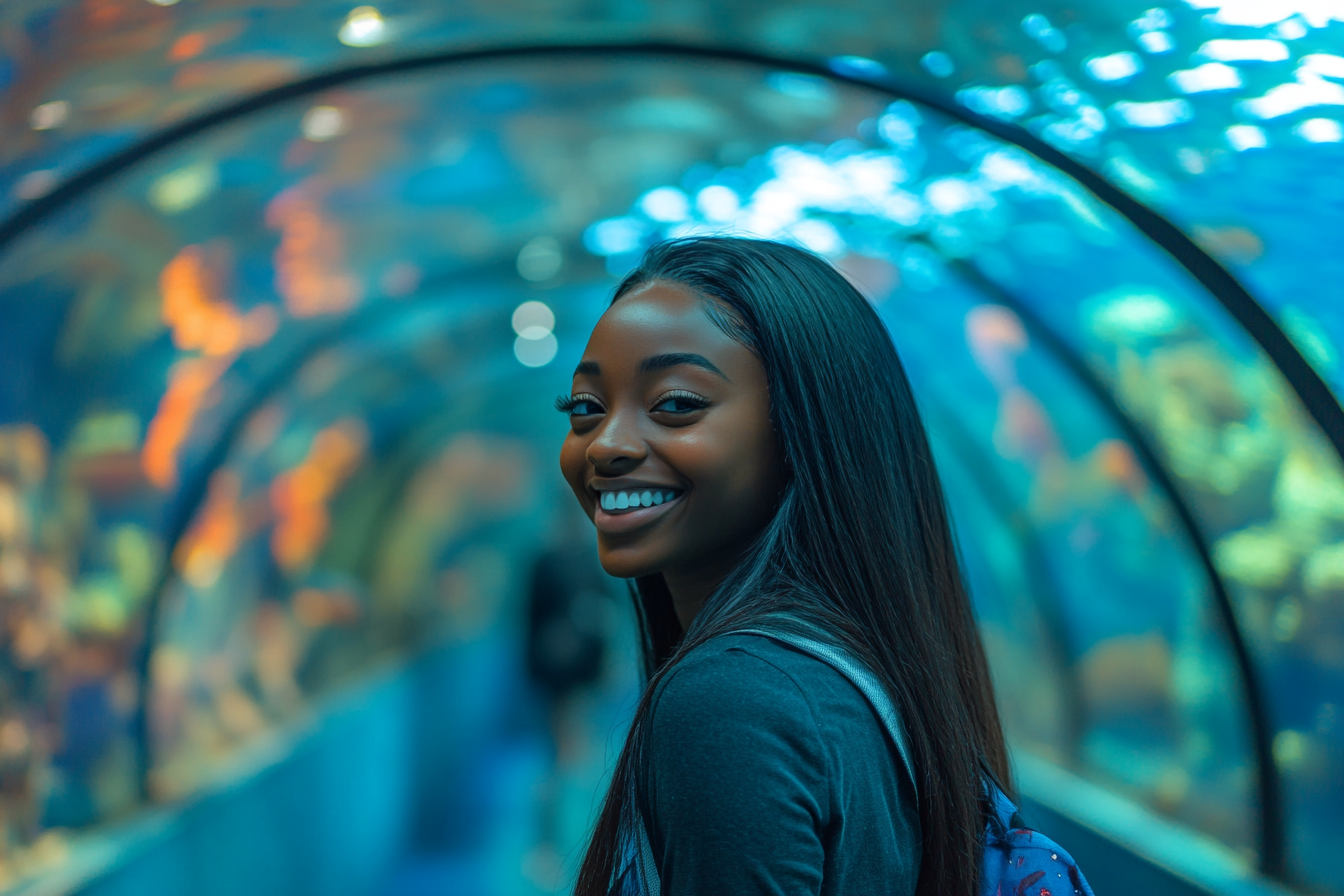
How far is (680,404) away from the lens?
1713 millimetres

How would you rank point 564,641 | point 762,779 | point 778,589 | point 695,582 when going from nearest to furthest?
point 762,779 → point 778,589 → point 695,582 → point 564,641

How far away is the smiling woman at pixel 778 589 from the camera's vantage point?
1337mm

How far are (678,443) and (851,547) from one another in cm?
31

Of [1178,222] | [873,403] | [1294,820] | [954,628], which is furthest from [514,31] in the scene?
[1294,820]

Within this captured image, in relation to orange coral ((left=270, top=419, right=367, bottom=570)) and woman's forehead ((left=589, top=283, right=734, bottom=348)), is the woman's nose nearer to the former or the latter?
woman's forehead ((left=589, top=283, right=734, bottom=348))

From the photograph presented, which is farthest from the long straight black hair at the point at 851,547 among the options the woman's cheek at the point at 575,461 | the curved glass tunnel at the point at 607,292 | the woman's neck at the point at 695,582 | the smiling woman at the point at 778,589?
the curved glass tunnel at the point at 607,292

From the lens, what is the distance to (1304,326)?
3.11 metres

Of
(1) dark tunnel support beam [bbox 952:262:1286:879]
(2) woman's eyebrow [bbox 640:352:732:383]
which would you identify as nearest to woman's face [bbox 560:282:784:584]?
(2) woman's eyebrow [bbox 640:352:732:383]

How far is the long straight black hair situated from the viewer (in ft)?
5.13

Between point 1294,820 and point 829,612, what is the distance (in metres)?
3.07

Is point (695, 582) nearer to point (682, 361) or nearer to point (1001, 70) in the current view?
point (682, 361)

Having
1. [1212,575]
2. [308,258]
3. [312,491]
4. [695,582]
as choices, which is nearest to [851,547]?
[695,582]

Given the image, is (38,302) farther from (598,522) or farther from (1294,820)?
(1294,820)

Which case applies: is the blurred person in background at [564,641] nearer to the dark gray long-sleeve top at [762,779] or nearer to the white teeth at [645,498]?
the white teeth at [645,498]
